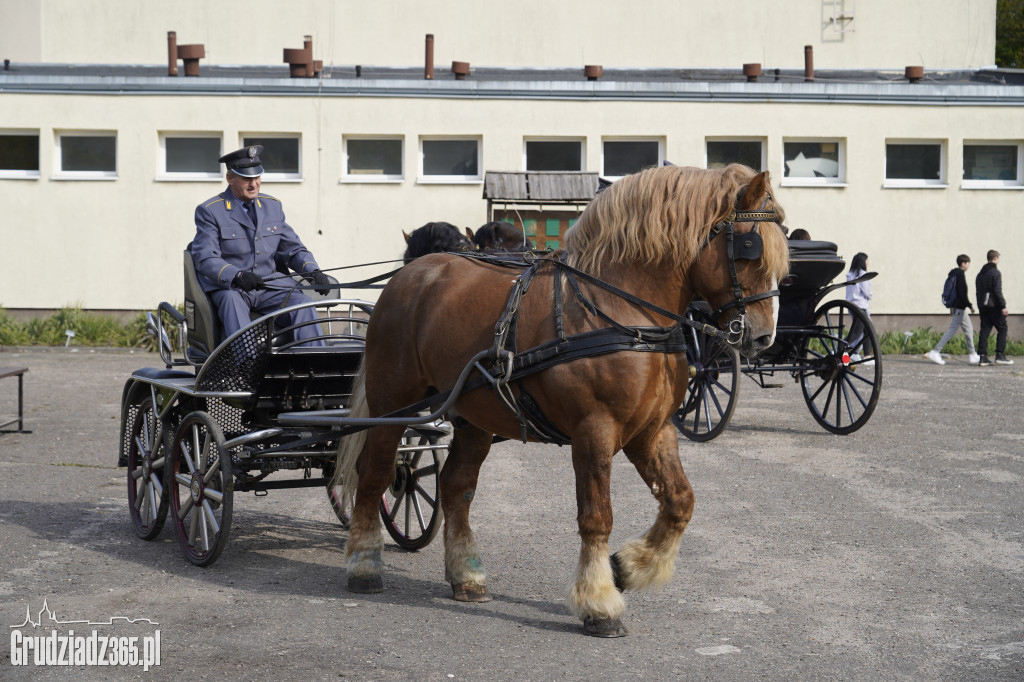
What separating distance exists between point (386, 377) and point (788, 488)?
380 cm

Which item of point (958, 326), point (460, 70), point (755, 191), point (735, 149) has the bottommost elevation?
point (958, 326)

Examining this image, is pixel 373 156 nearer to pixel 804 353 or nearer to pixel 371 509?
pixel 804 353

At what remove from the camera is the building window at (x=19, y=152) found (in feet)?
66.9

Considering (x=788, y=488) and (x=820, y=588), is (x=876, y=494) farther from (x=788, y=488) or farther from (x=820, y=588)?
(x=820, y=588)

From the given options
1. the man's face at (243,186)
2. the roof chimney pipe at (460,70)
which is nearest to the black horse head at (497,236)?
the man's face at (243,186)

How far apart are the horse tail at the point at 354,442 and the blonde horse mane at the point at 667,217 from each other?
1587 millimetres

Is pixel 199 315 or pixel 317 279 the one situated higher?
pixel 317 279

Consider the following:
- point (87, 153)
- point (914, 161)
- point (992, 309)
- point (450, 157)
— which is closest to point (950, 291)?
point (992, 309)

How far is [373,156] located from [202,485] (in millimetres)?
15063

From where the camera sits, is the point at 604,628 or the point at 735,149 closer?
the point at 604,628

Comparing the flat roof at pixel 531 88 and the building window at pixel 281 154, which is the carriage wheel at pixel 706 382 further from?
the building window at pixel 281 154

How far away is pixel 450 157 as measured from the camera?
20.5 meters

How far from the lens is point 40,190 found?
2003cm

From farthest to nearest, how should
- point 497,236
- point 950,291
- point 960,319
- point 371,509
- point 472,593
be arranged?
1. point 960,319
2. point 950,291
3. point 497,236
4. point 371,509
5. point 472,593
